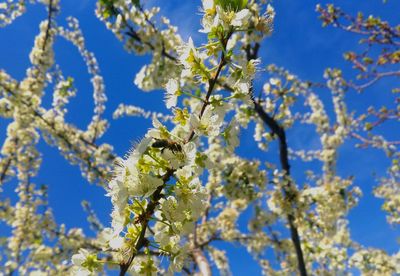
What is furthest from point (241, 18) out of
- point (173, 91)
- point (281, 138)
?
point (281, 138)

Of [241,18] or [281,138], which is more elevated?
[281,138]

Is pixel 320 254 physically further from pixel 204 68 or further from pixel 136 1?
pixel 204 68

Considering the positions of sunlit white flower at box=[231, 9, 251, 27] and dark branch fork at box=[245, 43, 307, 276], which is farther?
dark branch fork at box=[245, 43, 307, 276]

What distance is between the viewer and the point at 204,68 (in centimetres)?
203

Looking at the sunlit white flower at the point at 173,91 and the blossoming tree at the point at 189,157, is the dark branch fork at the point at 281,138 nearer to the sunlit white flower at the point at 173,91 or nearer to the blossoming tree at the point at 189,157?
the blossoming tree at the point at 189,157

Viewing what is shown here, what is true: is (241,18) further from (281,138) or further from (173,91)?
(281,138)

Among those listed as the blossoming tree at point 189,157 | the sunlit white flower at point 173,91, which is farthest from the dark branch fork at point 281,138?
the sunlit white flower at point 173,91

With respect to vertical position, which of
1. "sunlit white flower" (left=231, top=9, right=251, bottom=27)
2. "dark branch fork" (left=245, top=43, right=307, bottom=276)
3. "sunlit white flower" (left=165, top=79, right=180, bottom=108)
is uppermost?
"dark branch fork" (left=245, top=43, right=307, bottom=276)

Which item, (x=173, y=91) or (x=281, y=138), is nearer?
(x=173, y=91)

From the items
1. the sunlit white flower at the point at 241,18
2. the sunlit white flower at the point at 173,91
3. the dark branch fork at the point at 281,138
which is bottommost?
the sunlit white flower at the point at 173,91

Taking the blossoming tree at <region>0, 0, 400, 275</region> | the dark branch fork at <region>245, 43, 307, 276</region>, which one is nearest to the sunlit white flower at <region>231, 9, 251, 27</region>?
the blossoming tree at <region>0, 0, 400, 275</region>

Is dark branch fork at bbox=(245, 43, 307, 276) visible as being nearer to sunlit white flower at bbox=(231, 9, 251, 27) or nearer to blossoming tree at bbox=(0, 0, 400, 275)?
blossoming tree at bbox=(0, 0, 400, 275)

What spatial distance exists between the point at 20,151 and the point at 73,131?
2.16 metres

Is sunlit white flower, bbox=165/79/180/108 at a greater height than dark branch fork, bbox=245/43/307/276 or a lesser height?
lesser
